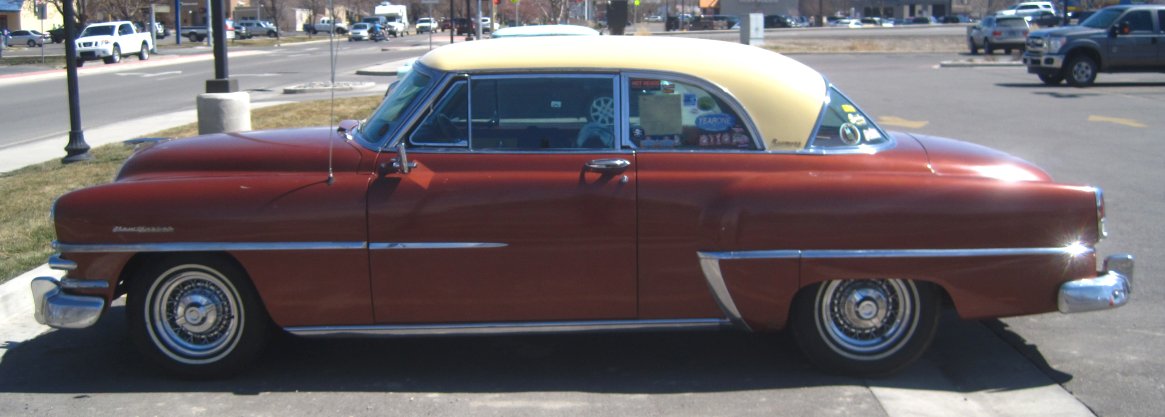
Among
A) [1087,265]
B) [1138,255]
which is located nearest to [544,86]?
[1087,265]

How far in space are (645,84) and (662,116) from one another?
17cm

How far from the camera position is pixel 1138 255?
7.36 m

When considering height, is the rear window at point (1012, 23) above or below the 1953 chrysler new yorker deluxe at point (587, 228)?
above

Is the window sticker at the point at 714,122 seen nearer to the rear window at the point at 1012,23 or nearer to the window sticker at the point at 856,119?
the window sticker at the point at 856,119

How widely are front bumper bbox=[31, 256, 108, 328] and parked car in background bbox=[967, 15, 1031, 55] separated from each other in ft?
119

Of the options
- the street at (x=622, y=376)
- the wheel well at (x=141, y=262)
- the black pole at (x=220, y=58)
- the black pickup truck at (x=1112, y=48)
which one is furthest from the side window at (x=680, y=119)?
the black pickup truck at (x=1112, y=48)

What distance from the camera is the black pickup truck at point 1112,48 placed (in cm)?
2222

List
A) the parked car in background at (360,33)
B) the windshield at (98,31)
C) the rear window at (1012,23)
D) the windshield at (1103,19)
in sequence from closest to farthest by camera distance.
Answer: the windshield at (1103,19)
the rear window at (1012,23)
the windshield at (98,31)
the parked car in background at (360,33)

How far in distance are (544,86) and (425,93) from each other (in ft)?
1.78

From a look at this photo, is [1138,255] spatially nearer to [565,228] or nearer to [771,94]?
[771,94]

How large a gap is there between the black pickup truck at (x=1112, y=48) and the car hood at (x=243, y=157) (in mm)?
20473

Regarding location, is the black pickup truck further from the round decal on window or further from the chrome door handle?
the chrome door handle

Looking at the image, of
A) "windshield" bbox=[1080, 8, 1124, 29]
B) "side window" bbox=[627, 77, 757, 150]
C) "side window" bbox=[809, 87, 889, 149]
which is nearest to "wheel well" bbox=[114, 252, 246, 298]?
"side window" bbox=[627, 77, 757, 150]

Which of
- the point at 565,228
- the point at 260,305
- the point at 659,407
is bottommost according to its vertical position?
the point at 659,407
